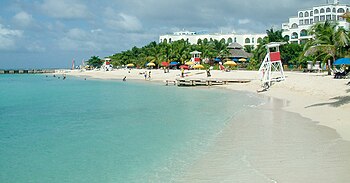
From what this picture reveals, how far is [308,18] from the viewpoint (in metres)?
86.9

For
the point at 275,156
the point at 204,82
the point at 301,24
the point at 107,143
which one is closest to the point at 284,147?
the point at 275,156

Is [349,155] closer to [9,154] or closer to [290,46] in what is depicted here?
[9,154]

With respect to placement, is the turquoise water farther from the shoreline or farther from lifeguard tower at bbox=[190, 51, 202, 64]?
lifeguard tower at bbox=[190, 51, 202, 64]

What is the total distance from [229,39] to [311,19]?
22037 mm

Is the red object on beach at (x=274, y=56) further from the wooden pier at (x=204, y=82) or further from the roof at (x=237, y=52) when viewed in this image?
the roof at (x=237, y=52)

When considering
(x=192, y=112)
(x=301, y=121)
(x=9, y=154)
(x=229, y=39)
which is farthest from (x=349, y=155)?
(x=229, y=39)

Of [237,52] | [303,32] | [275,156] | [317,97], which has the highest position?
[303,32]

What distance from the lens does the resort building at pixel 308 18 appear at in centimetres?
8098

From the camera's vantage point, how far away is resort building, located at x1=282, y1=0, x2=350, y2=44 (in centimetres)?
8098

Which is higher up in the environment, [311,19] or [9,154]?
[311,19]

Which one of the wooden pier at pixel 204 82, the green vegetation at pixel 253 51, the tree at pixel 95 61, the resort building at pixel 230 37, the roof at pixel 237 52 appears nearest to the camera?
the green vegetation at pixel 253 51

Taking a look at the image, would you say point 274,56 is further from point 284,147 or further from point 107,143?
point 107,143

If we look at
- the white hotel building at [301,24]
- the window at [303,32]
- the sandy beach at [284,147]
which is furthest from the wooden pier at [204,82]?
the window at [303,32]

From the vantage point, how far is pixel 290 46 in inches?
2386
